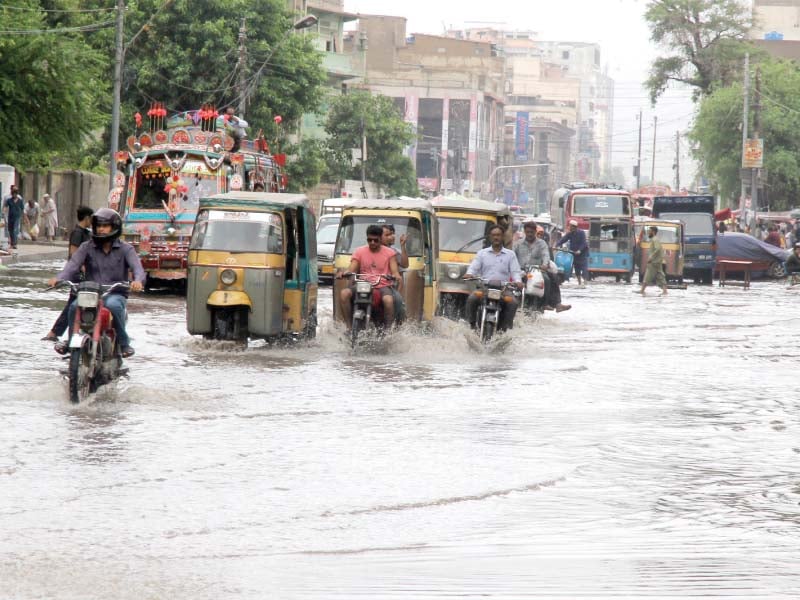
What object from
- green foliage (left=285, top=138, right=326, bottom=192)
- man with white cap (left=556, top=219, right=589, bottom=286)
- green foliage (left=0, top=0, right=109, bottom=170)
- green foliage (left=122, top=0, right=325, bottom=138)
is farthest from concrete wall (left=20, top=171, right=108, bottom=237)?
man with white cap (left=556, top=219, right=589, bottom=286)

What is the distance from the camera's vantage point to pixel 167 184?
28812mm

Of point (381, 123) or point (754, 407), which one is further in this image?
point (381, 123)

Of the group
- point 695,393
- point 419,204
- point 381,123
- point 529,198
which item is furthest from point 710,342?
point 529,198

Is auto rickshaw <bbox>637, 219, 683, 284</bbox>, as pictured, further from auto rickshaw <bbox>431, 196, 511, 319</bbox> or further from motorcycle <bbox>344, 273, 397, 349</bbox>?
motorcycle <bbox>344, 273, 397, 349</bbox>

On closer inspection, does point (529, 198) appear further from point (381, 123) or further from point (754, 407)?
point (754, 407)

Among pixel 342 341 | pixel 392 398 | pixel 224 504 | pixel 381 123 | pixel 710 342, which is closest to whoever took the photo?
pixel 224 504

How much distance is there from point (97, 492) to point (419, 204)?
11707 millimetres

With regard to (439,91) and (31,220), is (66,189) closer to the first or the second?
(31,220)

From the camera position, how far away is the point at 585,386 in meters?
14.9

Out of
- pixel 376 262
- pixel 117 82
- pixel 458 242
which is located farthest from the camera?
pixel 117 82

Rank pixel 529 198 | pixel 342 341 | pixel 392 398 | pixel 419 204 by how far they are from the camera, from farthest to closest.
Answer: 1. pixel 529 198
2. pixel 419 204
3. pixel 342 341
4. pixel 392 398

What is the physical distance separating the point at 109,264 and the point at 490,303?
6678 millimetres

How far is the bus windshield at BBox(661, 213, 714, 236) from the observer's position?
48406 mm

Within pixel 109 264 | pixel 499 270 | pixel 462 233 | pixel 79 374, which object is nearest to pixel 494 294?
pixel 499 270
